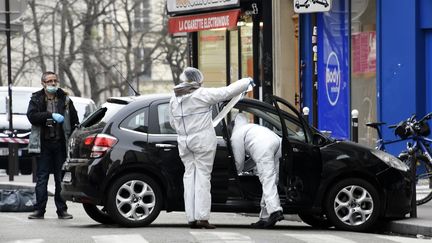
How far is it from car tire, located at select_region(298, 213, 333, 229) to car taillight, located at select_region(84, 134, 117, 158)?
2.54m

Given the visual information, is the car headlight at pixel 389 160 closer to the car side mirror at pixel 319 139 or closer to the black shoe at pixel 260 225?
the car side mirror at pixel 319 139

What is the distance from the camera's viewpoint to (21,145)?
27.3 m

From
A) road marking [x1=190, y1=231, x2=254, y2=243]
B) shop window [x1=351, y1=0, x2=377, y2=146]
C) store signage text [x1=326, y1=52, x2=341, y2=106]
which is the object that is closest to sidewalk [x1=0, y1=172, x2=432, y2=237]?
road marking [x1=190, y1=231, x2=254, y2=243]

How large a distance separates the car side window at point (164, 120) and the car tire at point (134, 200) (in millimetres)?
593

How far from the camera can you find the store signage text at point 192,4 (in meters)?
25.9

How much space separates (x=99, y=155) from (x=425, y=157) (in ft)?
14.0

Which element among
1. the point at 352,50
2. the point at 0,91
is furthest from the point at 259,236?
the point at 0,91

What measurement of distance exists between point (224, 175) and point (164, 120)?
3.02 ft

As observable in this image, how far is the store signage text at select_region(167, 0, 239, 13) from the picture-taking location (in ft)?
84.9

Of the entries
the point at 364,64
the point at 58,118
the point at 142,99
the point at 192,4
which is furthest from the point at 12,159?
the point at 142,99

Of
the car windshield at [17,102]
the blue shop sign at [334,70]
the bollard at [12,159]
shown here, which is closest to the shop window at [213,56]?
the car windshield at [17,102]

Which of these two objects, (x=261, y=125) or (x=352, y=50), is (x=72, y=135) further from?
(x=352, y=50)

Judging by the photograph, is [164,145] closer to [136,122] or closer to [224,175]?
[136,122]

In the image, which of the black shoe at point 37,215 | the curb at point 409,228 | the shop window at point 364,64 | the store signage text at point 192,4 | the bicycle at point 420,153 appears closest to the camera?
the curb at point 409,228
